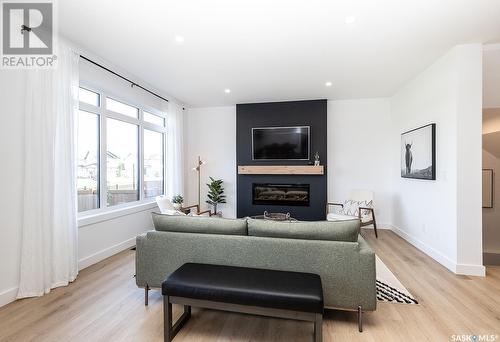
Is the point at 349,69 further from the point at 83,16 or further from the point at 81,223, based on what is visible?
the point at 81,223

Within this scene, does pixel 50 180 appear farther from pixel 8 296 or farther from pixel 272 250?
pixel 272 250

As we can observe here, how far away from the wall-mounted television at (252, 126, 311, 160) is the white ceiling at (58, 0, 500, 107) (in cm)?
136

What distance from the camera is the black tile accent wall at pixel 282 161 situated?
536cm

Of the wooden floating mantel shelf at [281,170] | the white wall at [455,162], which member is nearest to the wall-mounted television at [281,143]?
the wooden floating mantel shelf at [281,170]

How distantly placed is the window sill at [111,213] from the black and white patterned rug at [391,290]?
3.58 metres

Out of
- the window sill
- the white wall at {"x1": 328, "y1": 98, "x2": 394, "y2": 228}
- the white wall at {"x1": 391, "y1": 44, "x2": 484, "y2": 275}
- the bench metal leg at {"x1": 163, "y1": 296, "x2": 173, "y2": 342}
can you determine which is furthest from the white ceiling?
the bench metal leg at {"x1": 163, "y1": 296, "x2": 173, "y2": 342}

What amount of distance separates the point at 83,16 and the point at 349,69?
11.2ft

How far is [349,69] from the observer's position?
371 centimetres

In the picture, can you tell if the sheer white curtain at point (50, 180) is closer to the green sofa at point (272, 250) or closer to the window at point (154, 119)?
the green sofa at point (272, 250)

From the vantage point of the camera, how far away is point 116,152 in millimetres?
4047

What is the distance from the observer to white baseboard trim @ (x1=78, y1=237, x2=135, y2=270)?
320cm

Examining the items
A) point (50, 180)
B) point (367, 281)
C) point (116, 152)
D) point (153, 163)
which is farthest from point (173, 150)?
point (367, 281)

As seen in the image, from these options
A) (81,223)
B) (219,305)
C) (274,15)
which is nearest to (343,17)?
(274,15)

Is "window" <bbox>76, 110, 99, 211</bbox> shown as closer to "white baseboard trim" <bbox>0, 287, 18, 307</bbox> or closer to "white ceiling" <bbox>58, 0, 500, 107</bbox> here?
"white ceiling" <bbox>58, 0, 500, 107</bbox>
